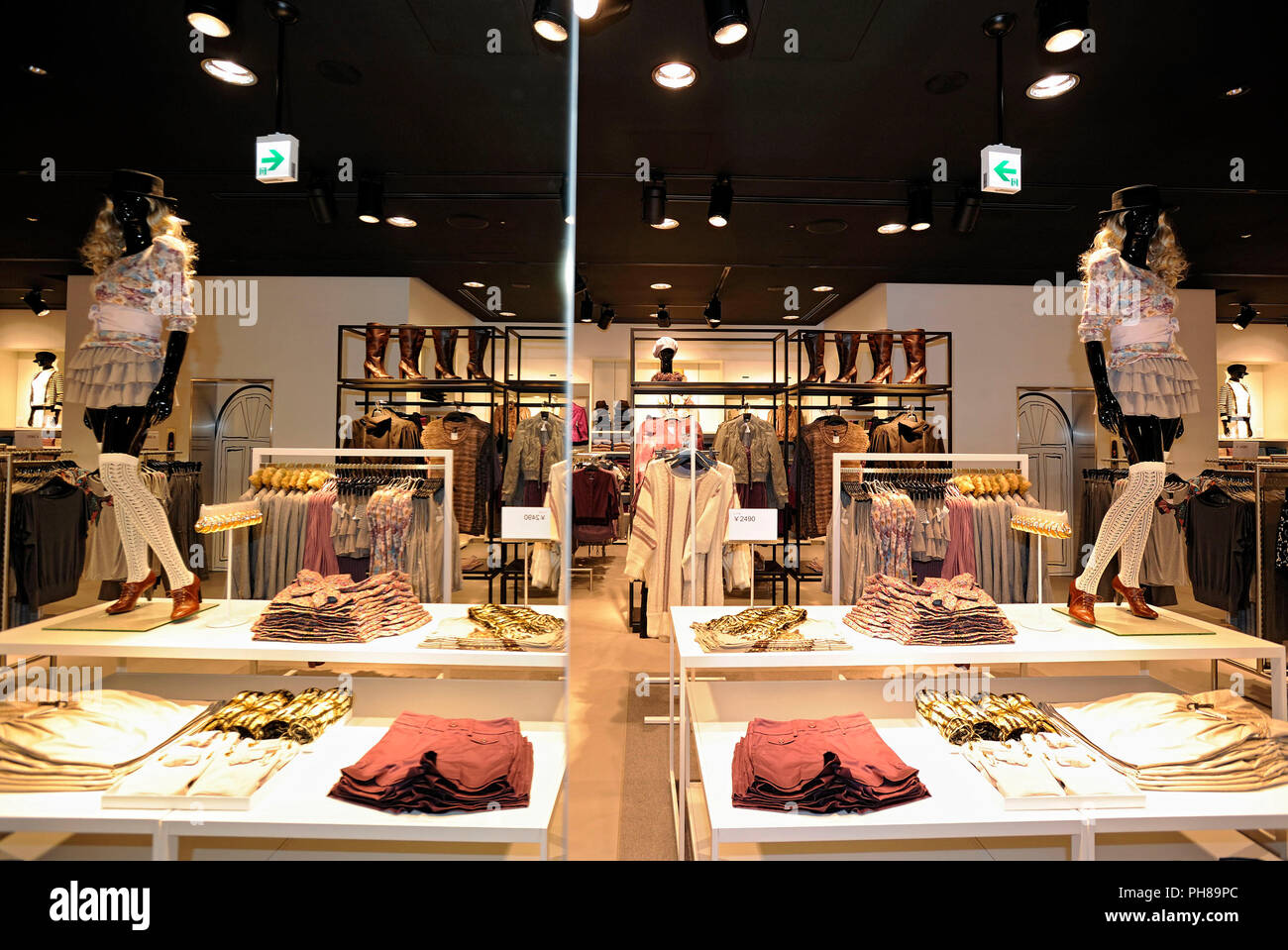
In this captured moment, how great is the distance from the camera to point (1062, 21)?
77.2 inches

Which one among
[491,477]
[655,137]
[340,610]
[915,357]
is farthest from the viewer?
[915,357]

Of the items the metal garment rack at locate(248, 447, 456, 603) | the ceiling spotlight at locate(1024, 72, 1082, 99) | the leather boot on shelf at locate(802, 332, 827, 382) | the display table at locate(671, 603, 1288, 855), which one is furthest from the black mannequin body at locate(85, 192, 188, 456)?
the leather boot on shelf at locate(802, 332, 827, 382)

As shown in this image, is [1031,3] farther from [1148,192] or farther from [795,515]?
[795,515]

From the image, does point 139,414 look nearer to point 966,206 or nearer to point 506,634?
point 506,634

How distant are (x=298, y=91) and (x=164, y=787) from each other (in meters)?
1.23

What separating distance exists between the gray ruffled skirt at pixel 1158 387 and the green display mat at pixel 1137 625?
640mm

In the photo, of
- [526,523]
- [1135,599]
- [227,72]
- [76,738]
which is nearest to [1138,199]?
Answer: [1135,599]

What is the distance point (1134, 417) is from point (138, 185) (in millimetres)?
2593

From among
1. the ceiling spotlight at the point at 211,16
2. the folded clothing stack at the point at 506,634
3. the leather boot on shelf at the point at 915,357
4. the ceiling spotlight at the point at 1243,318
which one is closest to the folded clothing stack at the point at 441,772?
the folded clothing stack at the point at 506,634

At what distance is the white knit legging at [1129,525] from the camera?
183 cm

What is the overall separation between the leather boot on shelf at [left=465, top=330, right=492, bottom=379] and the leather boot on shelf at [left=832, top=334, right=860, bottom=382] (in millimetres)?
3852

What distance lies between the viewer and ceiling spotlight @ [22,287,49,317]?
94 cm
